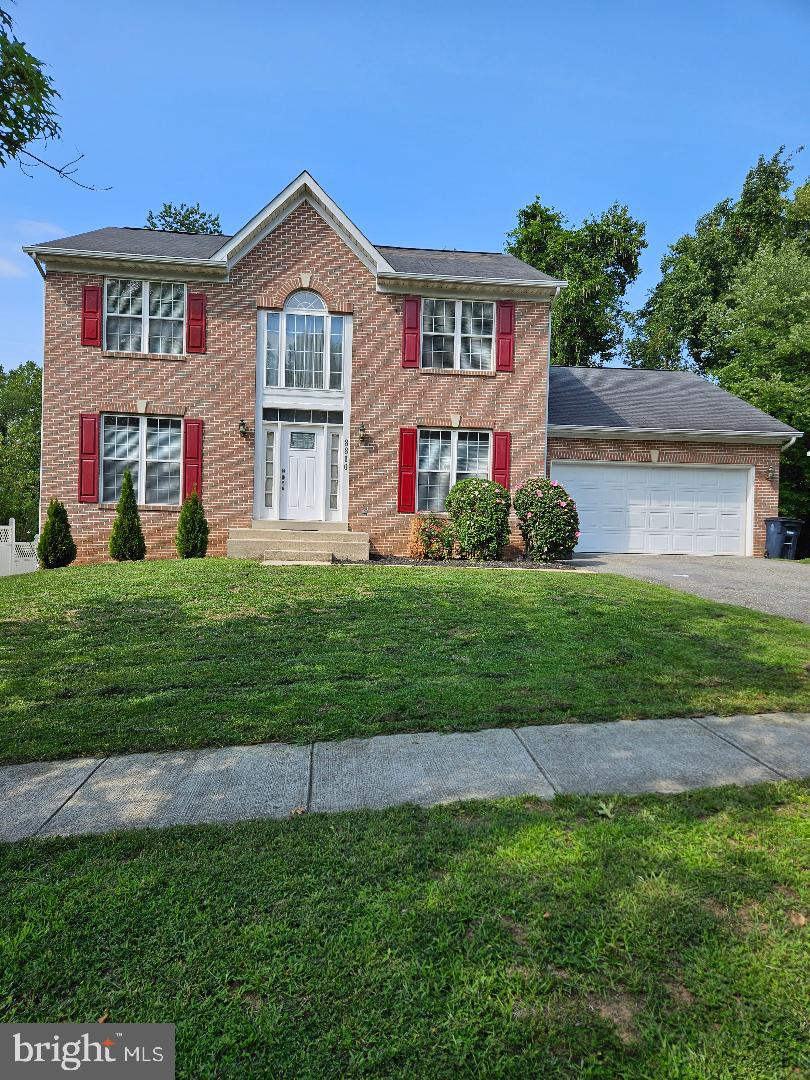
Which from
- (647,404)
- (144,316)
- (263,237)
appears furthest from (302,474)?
(647,404)

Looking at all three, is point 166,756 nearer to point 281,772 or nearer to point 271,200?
point 281,772

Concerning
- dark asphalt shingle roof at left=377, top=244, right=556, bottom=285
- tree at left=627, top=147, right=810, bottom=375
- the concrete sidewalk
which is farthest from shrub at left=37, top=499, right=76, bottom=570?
tree at left=627, top=147, right=810, bottom=375

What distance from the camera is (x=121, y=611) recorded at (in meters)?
7.57

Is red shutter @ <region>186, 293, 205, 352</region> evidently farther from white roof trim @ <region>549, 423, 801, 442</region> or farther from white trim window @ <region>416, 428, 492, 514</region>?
white roof trim @ <region>549, 423, 801, 442</region>

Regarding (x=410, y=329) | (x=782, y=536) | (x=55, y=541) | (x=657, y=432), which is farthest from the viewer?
(x=782, y=536)

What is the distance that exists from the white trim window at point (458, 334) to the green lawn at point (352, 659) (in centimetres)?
690

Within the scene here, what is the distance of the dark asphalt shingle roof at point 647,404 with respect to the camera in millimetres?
15875

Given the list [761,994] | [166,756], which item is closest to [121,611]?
[166,756]

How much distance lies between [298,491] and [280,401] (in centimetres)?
200

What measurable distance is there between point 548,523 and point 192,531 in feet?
23.4

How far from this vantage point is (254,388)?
45.9 ft

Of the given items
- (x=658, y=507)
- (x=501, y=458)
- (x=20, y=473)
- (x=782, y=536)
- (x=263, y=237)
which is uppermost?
(x=263, y=237)

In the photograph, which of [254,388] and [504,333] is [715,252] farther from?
[254,388]

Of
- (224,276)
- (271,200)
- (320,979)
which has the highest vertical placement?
(271,200)
